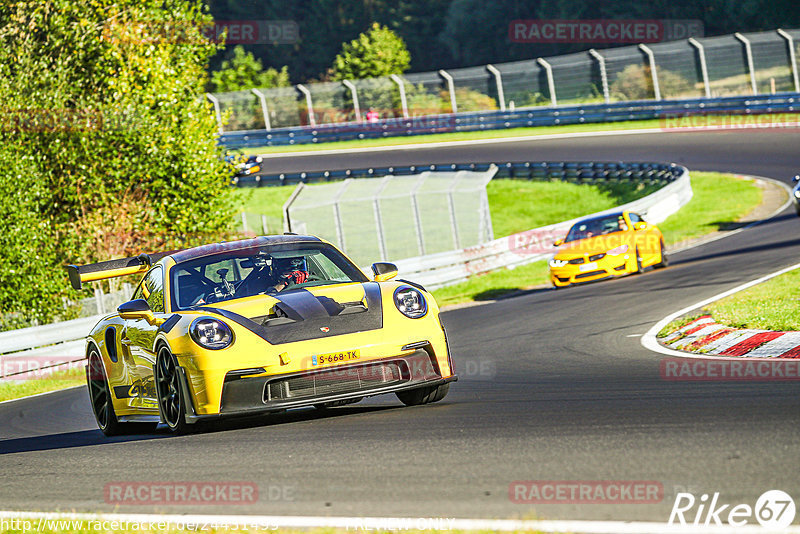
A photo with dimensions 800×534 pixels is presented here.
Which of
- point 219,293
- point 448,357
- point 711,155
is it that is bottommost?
point 711,155

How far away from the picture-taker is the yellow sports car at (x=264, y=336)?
7297mm

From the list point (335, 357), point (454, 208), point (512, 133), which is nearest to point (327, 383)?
point (335, 357)

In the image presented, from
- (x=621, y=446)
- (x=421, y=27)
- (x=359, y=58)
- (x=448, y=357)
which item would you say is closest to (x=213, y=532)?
(x=621, y=446)

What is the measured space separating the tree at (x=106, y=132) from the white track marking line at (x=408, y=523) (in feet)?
61.8

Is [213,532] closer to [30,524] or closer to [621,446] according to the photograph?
[30,524]

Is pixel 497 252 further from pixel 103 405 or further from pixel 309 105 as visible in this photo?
pixel 309 105

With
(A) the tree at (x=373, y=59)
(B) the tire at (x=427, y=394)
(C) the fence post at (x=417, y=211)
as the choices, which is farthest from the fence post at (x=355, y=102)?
(B) the tire at (x=427, y=394)

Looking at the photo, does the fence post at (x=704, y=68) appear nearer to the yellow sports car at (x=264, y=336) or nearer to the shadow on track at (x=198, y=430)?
the yellow sports car at (x=264, y=336)

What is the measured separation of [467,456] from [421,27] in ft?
299

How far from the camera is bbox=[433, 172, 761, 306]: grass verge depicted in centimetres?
2262

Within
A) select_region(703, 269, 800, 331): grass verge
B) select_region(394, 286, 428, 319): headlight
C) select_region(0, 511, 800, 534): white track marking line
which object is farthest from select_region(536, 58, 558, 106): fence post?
select_region(0, 511, 800, 534): white track marking line

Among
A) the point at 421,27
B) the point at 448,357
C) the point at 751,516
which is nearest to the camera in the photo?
the point at 751,516

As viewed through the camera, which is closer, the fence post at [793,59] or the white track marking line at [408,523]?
the white track marking line at [408,523]

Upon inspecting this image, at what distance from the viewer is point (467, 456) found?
575 centimetres
